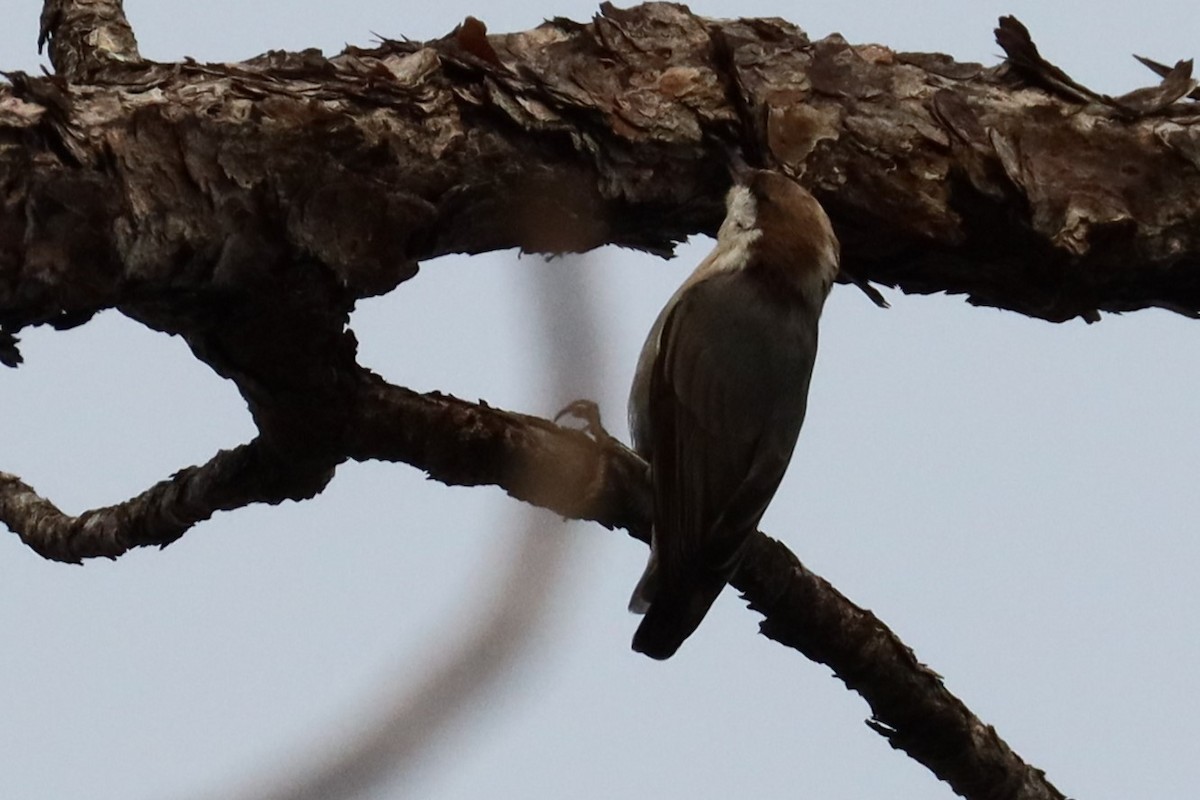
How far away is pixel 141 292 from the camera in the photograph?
5.08ft

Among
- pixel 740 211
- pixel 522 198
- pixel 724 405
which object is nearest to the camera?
pixel 522 198

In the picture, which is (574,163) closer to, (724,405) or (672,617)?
(724,405)

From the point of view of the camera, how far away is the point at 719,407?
Answer: 250 centimetres

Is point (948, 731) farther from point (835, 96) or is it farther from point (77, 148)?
point (77, 148)

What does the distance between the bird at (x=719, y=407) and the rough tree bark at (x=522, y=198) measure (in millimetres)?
97

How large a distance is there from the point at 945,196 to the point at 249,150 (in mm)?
1043

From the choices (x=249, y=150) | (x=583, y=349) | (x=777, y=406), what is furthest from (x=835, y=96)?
(x=249, y=150)

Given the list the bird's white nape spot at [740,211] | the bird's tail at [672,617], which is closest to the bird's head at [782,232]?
the bird's white nape spot at [740,211]

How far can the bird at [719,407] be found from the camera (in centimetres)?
231

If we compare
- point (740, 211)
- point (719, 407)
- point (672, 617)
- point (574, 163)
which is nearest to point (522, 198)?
point (574, 163)

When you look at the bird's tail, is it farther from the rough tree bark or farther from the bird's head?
the bird's head

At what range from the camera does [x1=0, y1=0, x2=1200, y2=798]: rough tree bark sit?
1561 mm

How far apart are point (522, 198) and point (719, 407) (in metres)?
0.76

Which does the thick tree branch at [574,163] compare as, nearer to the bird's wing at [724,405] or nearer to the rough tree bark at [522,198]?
the rough tree bark at [522,198]
